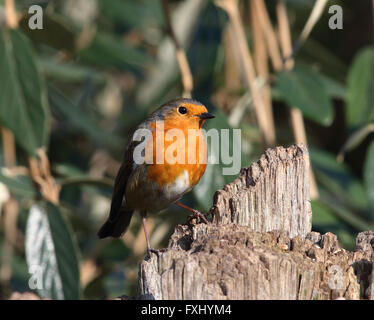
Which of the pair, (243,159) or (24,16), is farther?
(24,16)

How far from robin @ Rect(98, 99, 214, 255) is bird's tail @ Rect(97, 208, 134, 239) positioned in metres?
0.21

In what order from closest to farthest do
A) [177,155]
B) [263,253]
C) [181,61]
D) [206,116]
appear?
[263,253], [177,155], [206,116], [181,61]

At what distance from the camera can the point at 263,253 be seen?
2.71m

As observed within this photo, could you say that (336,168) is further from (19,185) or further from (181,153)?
(19,185)

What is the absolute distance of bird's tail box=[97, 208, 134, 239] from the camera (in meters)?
5.41

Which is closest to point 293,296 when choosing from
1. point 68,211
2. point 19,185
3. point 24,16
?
point 19,185

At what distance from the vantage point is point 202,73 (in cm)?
568

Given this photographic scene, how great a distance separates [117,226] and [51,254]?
60 cm

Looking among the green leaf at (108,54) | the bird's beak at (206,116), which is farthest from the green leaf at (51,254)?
the green leaf at (108,54)

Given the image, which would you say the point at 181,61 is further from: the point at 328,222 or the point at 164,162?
the point at 328,222

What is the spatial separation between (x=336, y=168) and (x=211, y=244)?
3.56m

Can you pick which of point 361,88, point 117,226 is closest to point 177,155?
point 117,226

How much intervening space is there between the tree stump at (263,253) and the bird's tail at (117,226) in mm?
2227

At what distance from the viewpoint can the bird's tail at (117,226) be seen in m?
5.41
